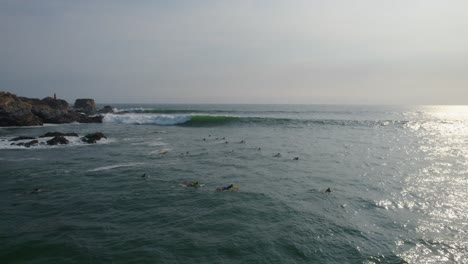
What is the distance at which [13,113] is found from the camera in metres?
46.3

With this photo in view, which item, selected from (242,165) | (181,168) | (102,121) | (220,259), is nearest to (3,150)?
(181,168)

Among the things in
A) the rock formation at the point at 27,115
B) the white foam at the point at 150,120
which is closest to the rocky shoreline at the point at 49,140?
the rock formation at the point at 27,115

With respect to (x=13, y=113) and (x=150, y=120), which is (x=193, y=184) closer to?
(x=13, y=113)

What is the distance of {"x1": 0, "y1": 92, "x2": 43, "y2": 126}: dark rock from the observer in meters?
45.8

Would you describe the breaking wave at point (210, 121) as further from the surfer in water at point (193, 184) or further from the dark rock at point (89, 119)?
the surfer in water at point (193, 184)

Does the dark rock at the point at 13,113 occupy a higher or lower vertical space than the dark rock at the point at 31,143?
higher

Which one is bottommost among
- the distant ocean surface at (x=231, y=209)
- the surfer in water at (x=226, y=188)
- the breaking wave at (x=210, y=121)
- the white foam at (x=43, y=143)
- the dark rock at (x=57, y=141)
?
the distant ocean surface at (x=231, y=209)

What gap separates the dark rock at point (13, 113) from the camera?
45781mm

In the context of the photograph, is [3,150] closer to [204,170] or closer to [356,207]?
[204,170]

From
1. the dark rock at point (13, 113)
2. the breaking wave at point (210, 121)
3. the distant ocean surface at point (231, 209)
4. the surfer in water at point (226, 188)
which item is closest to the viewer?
the distant ocean surface at point (231, 209)

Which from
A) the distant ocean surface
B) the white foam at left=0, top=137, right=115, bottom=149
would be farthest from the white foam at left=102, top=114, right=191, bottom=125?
the distant ocean surface

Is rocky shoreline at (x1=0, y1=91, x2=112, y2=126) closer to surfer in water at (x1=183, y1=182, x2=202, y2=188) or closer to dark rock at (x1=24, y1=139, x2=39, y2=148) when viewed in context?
dark rock at (x1=24, y1=139, x2=39, y2=148)

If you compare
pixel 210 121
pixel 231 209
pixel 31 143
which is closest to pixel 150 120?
pixel 210 121

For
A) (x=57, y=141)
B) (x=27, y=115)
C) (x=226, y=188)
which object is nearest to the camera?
(x=226, y=188)
